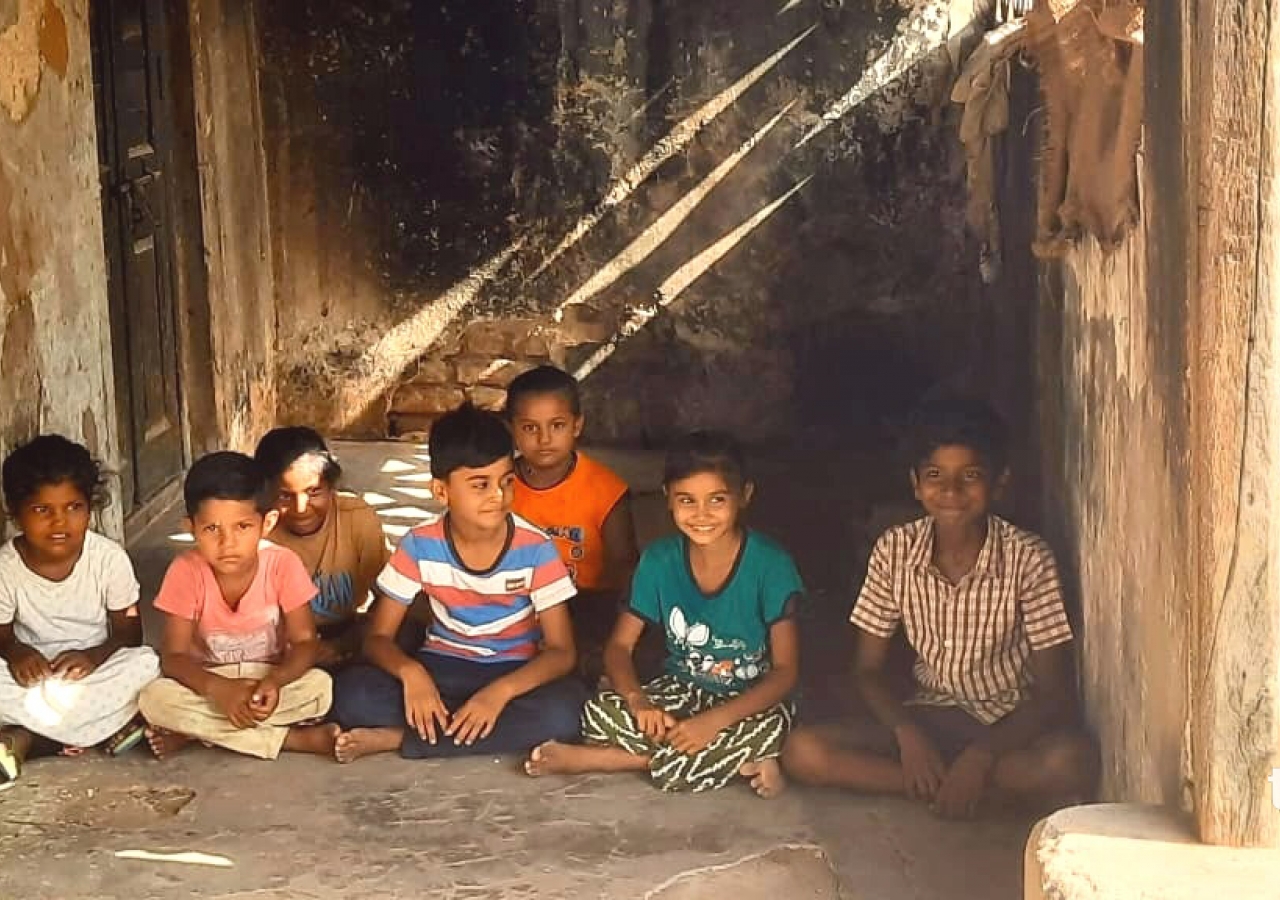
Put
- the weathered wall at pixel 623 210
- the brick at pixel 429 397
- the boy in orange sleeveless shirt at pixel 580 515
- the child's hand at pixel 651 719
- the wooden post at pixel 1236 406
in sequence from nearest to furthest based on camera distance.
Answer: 1. the wooden post at pixel 1236 406
2. the child's hand at pixel 651 719
3. the boy in orange sleeveless shirt at pixel 580 515
4. the weathered wall at pixel 623 210
5. the brick at pixel 429 397

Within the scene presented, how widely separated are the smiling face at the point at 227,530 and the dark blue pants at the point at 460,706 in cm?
36

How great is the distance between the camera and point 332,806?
3.83m

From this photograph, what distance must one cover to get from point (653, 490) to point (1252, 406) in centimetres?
424

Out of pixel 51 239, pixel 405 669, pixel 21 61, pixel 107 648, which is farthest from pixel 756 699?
pixel 21 61

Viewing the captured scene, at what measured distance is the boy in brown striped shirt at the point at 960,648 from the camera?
370 cm

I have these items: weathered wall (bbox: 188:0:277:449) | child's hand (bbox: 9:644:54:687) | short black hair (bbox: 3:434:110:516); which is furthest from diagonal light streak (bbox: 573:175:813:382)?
child's hand (bbox: 9:644:54:687)

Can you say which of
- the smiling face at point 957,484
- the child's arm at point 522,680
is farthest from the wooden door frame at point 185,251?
the smiling face at point 957,484

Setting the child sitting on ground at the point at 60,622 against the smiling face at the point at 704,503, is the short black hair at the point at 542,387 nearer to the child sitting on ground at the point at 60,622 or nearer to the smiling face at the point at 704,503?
the smiling face at the point at 704,503

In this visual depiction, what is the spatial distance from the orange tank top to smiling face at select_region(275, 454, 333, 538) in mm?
468

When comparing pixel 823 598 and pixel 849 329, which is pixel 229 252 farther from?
pixel 823 598

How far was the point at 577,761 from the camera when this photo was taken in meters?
3.96

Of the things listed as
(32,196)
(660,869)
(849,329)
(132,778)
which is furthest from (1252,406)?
(849,329)

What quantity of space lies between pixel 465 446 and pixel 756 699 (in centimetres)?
82

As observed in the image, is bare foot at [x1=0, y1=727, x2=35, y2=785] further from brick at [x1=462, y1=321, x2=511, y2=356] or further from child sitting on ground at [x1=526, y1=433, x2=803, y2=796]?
brick at [x1=462, y1=321, x2=511, y2=356]
